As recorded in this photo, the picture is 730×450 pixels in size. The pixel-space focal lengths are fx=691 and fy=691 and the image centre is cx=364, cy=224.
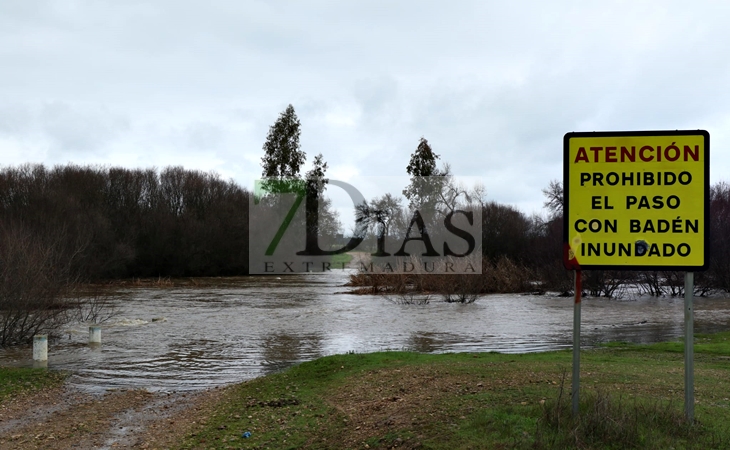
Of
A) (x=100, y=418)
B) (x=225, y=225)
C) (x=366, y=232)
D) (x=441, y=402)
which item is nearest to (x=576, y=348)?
(x=441, y=402)

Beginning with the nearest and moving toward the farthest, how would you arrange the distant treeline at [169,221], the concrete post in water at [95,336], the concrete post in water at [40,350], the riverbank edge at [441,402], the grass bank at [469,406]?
the grass bank at [469,406] < the riverbank edge at [441,402] < the concrete post in water at [40,350] < the concrete post in water at [95,336] < the distant treeline at [169,221]

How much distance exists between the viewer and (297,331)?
73.0 ft

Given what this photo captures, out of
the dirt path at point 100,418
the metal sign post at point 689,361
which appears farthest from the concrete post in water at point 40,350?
the metal sign post at point 689,361

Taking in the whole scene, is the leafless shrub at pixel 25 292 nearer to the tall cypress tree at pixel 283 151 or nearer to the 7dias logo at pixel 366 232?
the 7dias logo at pixel 366 232

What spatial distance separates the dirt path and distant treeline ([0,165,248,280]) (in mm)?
46078

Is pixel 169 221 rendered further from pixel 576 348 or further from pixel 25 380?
pixel 576 348

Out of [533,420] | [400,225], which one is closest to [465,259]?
[400,225]

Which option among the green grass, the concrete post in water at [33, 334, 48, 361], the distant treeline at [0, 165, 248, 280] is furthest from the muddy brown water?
the distant treeline at [0, 165, 248, 280]

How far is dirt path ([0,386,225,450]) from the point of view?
314 inches

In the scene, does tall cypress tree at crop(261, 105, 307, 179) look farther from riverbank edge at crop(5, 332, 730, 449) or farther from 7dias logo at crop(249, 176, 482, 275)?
riverbank edge at crop(5, 332, 730, 449)

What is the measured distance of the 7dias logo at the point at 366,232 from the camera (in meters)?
48.6

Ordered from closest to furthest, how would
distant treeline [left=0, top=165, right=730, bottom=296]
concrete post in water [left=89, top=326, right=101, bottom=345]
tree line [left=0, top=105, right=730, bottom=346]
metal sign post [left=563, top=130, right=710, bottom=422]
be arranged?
metal sign post [left=563, top=130, right=710, bottom=422] < concrete post in water [left=89, top=326, right=101, bottom=345] < tree line [left=0, top=105, right=730, bottom=346] < distant treeline [left=0, top=165, right=730, bottom=296]

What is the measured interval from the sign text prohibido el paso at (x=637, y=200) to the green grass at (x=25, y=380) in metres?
9.05

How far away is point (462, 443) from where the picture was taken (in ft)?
19.6
